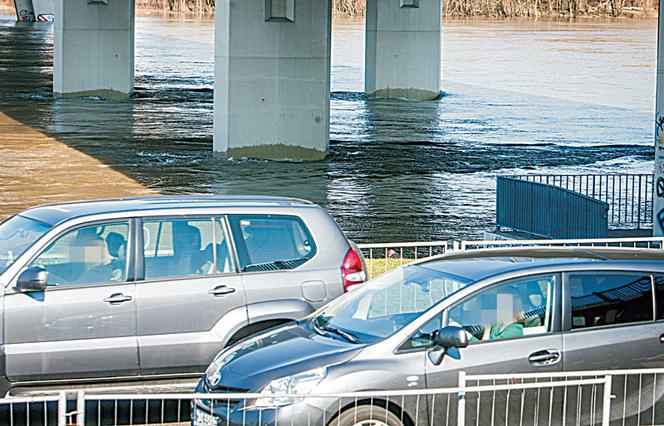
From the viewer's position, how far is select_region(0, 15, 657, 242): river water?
93.9 feet

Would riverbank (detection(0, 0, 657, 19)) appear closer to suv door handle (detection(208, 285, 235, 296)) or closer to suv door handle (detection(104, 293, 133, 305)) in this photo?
suv door handle (detection(208, 285, 235, 296))

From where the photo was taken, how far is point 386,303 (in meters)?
9.33

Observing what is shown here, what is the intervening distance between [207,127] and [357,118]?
7.59 metres

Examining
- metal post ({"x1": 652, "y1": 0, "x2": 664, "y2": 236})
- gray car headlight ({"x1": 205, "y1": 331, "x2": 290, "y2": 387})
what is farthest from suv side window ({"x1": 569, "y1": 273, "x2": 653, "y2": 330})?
metal post ({"x1": 652, "y1": 0, "x2": 664, "y2": 236})

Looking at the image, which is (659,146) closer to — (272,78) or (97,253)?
(97,253)

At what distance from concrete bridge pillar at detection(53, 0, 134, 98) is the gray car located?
4418cm

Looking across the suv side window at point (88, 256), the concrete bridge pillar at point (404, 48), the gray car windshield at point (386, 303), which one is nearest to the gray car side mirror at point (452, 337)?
the gray car windshield at point (386, 303)

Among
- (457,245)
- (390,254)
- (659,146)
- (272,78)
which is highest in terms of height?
(272,78)

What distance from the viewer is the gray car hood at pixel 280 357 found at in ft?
28.2

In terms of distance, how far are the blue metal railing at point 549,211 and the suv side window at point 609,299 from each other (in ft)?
30.3

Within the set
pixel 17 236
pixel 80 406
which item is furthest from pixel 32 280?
pixel 80 406

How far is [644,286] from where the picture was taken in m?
9.38

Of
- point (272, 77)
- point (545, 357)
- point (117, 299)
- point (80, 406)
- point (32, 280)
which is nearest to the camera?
point (80, 406)

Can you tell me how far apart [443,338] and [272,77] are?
1006 inches
